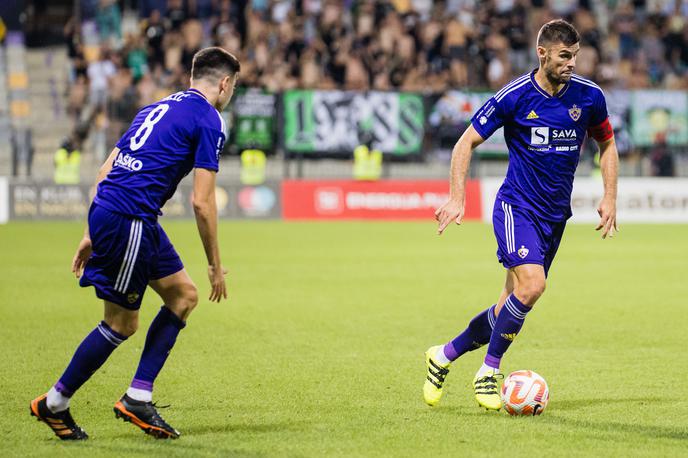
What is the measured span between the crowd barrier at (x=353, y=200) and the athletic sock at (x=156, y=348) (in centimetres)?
1863

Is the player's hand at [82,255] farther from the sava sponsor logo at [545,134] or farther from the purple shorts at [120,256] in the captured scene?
the sava sponsor logo at [545,134]

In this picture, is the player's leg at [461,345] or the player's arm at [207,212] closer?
the player's arm at [207,212]

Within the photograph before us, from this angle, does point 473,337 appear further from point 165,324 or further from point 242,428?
point 165,324

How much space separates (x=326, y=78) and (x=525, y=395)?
2035cm

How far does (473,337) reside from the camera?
25.1 feet

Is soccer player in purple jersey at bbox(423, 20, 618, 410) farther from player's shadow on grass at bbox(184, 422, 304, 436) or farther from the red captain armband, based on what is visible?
player's shadow on grass at bbox(184, 422, 304, 436)

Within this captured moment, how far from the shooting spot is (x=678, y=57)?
2961cm

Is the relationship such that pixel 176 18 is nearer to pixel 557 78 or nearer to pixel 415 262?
pixel 415 262

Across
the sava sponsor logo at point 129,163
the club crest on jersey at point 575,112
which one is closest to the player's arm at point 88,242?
the sava sponsor logo at point 129,163

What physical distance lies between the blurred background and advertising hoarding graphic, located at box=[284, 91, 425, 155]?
0.10 ft

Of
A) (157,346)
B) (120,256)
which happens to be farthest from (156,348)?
(120,256)

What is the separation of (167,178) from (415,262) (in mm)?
11467

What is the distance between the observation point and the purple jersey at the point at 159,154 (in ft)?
20.2

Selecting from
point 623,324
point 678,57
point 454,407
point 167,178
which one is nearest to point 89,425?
point 167,178
